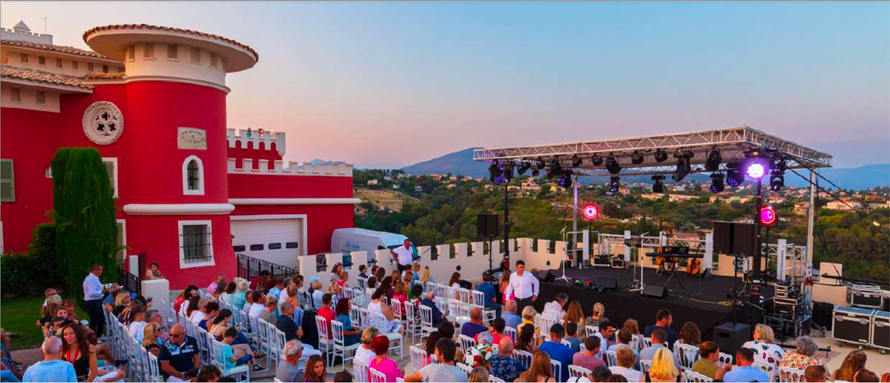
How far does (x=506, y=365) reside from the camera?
4.58m

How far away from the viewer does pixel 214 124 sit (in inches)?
473

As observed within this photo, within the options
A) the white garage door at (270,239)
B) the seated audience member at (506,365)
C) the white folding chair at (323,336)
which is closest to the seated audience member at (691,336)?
the seated audience member at (506,365)

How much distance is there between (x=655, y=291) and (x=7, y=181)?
574 inches

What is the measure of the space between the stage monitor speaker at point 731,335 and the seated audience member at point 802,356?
2999 millimetres

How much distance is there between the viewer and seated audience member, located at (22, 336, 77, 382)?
3799 millimetres

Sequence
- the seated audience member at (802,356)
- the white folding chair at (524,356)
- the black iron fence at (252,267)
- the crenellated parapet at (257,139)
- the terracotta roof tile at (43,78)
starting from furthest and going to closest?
the crenellated parapet at (257,139) < the black iron fence at (252,267) < the terracotta roof tile at (43,78) < the white folding chair at (524,356) < the seated audience member at (802,356)

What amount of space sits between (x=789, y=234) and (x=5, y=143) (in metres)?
32.5

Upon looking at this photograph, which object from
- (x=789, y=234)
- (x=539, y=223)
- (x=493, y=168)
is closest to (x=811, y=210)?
(x=493, y=168)

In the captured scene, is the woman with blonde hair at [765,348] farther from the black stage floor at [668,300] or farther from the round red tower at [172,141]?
the round red tower at [172,141]

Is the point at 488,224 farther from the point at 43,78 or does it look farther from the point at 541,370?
the point at 43,78

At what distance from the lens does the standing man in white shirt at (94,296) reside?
24.8 feet

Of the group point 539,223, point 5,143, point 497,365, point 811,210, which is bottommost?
point 539,223

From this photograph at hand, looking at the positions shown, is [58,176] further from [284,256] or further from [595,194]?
[595,194]

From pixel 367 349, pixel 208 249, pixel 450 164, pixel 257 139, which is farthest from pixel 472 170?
pixel 367 349
